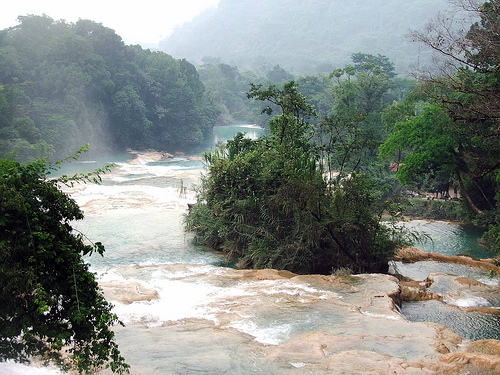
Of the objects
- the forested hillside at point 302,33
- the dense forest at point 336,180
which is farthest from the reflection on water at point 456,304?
the forested hillside at point 302,33

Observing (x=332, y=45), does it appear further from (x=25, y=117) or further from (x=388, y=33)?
(x=25, y=117)

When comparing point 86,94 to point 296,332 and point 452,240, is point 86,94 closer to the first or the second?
point 452,240

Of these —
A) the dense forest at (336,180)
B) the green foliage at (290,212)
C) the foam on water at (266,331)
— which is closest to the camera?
the foam on water at (266,331)

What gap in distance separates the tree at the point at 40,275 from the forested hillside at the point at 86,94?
27081 mm

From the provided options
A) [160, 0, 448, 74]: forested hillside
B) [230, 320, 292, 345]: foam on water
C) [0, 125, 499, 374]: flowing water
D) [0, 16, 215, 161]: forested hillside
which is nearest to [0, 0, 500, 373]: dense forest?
[0, 16, 215, 161]: forested hillside

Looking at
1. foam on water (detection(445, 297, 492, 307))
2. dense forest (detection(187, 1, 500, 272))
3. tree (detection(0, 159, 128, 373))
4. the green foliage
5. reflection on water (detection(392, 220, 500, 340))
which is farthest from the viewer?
the green foliage

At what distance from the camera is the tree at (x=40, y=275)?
170 inches

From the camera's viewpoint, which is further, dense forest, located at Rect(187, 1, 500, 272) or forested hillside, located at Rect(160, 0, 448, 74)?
forested hillside, located at Rect(160, 0, 448, 74)

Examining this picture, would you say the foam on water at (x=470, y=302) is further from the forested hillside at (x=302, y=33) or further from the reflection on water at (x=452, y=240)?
the forested hillside at (x=302, y=33)

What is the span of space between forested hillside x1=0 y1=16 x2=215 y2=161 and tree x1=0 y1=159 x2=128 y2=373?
27.1 m

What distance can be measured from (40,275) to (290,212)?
884 cm

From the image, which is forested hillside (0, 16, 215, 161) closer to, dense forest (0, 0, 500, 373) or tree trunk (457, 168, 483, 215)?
dense forest (0, 0, 500, 373)

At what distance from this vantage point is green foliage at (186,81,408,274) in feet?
38.7

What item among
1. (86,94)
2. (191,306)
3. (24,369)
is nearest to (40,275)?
(24,369)
